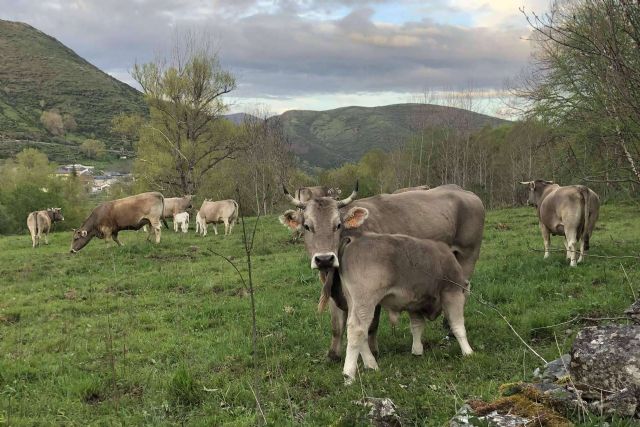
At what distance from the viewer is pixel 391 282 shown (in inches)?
259

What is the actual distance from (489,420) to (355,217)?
3977mm

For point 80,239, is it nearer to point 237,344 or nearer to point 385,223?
point 237,344

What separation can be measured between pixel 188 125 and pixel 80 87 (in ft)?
537

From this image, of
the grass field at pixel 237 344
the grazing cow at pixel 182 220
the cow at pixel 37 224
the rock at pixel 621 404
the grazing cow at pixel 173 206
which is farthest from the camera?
the grazing cow at pixel 173 206

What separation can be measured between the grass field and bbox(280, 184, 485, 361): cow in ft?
2.99

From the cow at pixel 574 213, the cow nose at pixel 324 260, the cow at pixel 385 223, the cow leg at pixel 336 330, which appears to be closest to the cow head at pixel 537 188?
the cow at pixel 574 213

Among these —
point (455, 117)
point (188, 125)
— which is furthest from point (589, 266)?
point (455, 117)

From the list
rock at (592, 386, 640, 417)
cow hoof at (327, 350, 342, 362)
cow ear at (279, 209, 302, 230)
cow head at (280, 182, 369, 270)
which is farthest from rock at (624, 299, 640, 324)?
cow ear at (279, 209, 302, 230)

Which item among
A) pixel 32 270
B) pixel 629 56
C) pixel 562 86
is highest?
pixel 562 86

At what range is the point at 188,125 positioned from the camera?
38.8 m

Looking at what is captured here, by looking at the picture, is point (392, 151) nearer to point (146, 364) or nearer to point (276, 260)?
point (276, 260)

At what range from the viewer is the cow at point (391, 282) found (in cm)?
643

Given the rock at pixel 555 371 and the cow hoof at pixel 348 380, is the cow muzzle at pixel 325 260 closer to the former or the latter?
the cow hoof at pixel 348 380

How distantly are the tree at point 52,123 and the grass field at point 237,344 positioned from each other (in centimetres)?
14511
